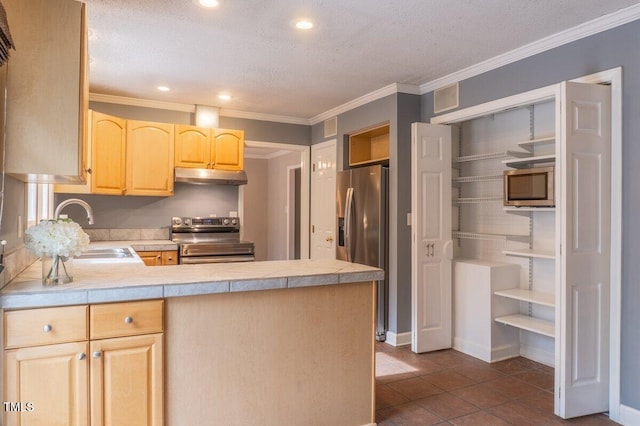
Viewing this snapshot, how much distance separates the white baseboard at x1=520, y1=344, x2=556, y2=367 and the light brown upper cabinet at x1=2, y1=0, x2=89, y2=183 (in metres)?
3.80

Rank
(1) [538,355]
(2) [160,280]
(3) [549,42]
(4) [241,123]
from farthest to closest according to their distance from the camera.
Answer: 1. (4) [241,123]
2. (1) [538,355]
3. (3) [549,42]
4. (2) [160,280]

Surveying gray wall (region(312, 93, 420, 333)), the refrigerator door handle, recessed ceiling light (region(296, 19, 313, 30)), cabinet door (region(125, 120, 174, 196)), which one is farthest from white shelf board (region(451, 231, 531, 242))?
cabinet door (region(125, 120, 174, 196))

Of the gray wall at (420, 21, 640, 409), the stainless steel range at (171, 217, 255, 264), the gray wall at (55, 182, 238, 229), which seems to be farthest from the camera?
the gray wall at (55, 182, 238, 229)

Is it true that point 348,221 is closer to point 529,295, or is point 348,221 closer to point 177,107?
point 529,295

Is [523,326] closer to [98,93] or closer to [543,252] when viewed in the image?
[543,252]

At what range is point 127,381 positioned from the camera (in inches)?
74.4

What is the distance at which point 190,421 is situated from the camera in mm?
2018

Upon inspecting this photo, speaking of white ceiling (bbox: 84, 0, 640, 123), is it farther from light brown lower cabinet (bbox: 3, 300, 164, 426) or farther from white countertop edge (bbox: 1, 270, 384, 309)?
light brown lower cabinet (bbox: 3, 300, 164, 426)

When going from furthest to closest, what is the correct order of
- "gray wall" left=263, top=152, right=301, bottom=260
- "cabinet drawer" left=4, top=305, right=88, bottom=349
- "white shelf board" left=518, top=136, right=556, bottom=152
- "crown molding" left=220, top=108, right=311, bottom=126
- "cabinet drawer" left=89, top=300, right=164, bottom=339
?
"gray wall" left=263, top=152, right=301, bottom=260 → "crown molding" left=220, top=108, right=311, bottom=126 → "white shelf board" left=518, top=136, right=556, bottom=152 → "cabinet drawer" left=89, top=300, right=164, bottom=339 → "cabinet drawer" left=4, top=305, right=88, bottom=349

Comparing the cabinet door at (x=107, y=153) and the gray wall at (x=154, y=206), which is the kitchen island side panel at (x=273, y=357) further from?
the gray wall at (x=154, y=206)

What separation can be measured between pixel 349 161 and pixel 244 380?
335 cm

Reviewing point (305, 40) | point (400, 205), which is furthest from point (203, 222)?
point (305, 40)

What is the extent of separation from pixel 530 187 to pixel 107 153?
155 inches

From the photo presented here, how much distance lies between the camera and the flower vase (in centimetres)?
191
